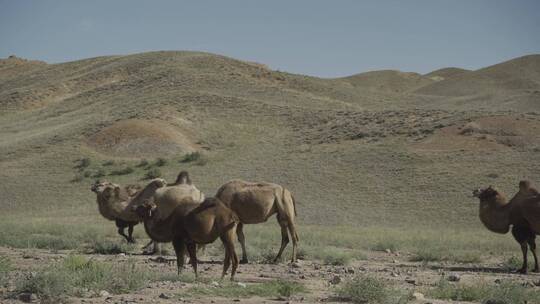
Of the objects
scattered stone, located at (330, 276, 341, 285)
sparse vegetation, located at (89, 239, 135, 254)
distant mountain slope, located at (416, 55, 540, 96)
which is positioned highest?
distant mountain slope, located at (416, 55, 540, 96)

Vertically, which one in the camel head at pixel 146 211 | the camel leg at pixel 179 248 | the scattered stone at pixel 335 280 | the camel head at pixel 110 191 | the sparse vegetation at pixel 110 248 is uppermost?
the camel head at pixel 146 211

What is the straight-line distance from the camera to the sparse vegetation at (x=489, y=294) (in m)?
11.0

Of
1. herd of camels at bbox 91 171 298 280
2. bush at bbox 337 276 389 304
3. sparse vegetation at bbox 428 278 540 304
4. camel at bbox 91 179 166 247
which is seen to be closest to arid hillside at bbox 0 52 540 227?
camel at bbox 91 179 166 247

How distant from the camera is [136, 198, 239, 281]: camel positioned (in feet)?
39.7

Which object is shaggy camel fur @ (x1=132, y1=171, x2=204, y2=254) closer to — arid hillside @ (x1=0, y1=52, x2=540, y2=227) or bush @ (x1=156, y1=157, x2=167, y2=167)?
arid hillside @ (x1=0, y1=52, x2=540, y2=227)

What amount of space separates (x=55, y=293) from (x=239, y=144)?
4112 cm

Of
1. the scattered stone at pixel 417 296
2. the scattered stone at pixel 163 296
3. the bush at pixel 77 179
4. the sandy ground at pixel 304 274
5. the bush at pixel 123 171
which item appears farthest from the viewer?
the bush at pixel 123 171

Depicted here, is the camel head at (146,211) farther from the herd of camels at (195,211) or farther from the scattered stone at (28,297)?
the scattered stone at (28,297)

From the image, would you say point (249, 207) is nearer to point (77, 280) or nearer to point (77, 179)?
point (77, 280)

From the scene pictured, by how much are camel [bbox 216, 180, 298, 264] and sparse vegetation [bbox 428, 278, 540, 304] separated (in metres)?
5.61

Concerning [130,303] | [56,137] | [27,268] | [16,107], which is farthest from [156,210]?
[16,107]

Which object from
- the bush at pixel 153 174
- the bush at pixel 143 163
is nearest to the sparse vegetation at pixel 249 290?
the bush at pixel 153 174

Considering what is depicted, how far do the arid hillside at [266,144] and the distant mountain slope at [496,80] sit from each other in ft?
92.4

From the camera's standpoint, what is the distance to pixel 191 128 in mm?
55344
